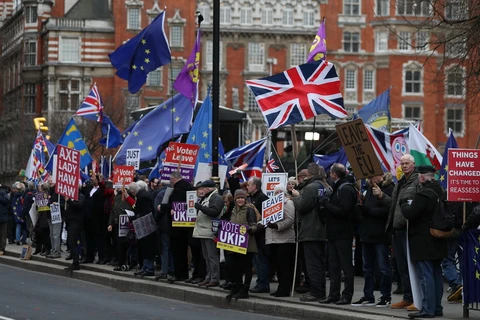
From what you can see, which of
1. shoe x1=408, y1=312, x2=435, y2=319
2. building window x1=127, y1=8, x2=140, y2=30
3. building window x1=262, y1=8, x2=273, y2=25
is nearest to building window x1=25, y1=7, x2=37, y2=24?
building window x1=127, y1=8, x2=140, y2=30

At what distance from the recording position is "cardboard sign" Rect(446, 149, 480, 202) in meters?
15.6

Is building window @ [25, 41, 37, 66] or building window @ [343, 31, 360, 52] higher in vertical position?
building window @ [343, 31, 360, 52]

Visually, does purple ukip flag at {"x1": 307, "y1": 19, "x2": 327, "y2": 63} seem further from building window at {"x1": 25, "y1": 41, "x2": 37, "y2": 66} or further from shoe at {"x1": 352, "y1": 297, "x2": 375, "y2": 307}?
building window at {"x1": 25, "y1": 41, "x2": 37, "y2": 66}

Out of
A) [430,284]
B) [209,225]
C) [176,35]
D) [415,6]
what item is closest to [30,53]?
[176,35]

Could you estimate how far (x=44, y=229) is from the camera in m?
29.1

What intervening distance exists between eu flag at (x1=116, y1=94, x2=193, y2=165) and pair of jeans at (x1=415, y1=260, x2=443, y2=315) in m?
12.3

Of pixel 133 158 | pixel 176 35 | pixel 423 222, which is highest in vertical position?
pixel 176 35

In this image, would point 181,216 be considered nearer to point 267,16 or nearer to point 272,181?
point 272,181

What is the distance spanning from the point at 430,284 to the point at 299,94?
24.0 feet

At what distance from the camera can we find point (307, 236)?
18609 mm

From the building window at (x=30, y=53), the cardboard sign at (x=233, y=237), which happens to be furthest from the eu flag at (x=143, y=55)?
the building window at (x=30, y=53)

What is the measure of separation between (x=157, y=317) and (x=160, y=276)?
18.0 feet

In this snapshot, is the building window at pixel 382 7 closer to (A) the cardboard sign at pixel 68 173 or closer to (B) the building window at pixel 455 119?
(B) the building window at pixel 455 119

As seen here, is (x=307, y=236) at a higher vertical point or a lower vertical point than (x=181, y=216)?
lower
